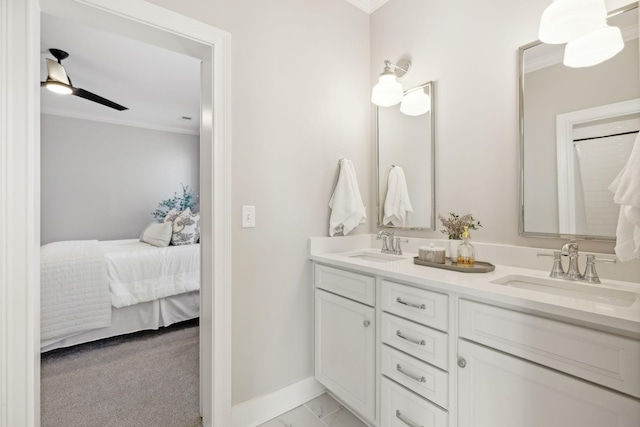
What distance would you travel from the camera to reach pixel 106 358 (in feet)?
7.85

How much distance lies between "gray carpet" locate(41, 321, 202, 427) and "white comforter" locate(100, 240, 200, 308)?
408 mm

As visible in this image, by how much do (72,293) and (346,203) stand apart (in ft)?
7.84

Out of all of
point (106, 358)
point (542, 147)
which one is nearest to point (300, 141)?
point (542, 147)

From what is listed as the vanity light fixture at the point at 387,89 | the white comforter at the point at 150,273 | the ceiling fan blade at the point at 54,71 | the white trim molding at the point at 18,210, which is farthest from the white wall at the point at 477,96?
the ceiling fan blade at the point at 54,71

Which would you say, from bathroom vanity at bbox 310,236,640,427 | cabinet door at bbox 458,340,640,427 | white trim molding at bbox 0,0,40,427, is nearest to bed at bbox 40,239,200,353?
white trim molding at bbox 0,0,40,427

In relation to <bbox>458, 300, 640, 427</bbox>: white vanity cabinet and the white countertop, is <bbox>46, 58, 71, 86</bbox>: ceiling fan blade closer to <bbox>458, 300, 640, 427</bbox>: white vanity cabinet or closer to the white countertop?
the white countertop

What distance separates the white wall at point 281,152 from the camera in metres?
1.61

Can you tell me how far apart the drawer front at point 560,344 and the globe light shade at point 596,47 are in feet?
3.48

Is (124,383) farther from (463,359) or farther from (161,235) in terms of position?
(463,359)

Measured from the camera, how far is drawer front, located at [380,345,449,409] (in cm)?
117

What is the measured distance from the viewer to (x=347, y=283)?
1.60 m

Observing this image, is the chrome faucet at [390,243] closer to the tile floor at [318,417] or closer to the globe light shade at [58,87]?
the tile floor at [318,417]

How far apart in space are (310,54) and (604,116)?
1.50 metres

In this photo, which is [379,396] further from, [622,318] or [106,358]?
[106,358]
